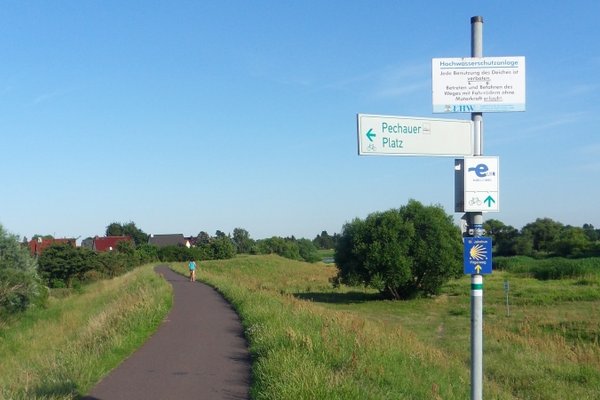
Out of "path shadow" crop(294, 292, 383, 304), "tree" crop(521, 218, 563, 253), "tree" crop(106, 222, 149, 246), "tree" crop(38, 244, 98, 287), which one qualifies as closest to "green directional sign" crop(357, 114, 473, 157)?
"path shadow" crop(294, 292, 383, 304)

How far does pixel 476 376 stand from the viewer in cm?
540

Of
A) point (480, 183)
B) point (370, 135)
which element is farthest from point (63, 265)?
point (480, 183)

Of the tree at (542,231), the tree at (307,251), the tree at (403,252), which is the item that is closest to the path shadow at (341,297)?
the tree at (403,252)

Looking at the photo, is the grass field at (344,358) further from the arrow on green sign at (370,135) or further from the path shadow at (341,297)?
the path shadow at (341,297)

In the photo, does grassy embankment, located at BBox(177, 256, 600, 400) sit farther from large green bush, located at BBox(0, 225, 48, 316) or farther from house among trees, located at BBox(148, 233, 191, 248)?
house among trees, located at BBox(148, 233, 191, 248)

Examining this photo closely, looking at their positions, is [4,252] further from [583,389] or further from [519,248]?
[519,248]

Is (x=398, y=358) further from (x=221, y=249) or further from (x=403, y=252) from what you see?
(x=221, y=249)

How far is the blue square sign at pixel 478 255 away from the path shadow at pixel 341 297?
3517 cm

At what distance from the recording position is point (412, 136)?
5566mm

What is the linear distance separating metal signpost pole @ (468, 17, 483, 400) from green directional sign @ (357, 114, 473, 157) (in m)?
0.08

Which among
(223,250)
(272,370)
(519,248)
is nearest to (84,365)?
(272,370)

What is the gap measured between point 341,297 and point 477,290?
39.5 m

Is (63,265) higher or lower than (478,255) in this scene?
lower

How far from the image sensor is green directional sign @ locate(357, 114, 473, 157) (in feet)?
17.8
